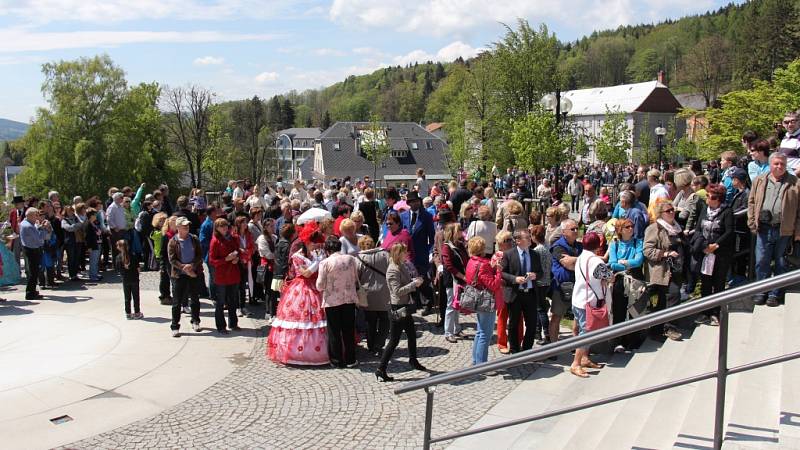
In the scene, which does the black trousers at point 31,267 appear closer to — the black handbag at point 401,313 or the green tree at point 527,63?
the black handbag at point 401,313

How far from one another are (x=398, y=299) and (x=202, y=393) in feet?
8.88

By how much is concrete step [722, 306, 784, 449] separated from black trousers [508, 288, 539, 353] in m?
2.62

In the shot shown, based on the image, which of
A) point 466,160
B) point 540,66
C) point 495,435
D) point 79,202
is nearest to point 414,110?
point 466,160

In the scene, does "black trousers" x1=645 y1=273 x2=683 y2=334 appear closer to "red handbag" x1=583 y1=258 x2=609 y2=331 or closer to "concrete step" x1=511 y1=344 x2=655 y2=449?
"concrete step" x1=511 y1=344 x2=655 y2=449

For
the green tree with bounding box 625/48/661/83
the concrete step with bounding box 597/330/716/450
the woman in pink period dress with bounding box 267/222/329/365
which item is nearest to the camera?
the concrete step with bounding box 597/330/716/450

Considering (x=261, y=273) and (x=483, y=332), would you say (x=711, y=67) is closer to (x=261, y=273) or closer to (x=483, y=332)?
(x=261, y=273)

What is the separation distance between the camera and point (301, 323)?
8570 millimetres

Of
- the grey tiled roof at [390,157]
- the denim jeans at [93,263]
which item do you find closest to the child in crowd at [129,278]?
the denim jeans at [93,263]

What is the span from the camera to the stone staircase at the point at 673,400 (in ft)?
14.3

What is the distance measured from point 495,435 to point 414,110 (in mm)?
127836

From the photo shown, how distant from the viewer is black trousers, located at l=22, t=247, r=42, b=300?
12.2 meters

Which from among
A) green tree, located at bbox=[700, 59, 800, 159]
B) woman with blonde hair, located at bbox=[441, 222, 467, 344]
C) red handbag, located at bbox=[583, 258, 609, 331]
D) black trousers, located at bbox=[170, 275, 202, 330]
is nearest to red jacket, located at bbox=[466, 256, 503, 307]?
woman with blonde hair, located at bbox=[441, 222, 467, 344]

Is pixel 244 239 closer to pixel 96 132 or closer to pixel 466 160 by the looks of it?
pixel 466 160

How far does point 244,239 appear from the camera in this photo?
10.9m
